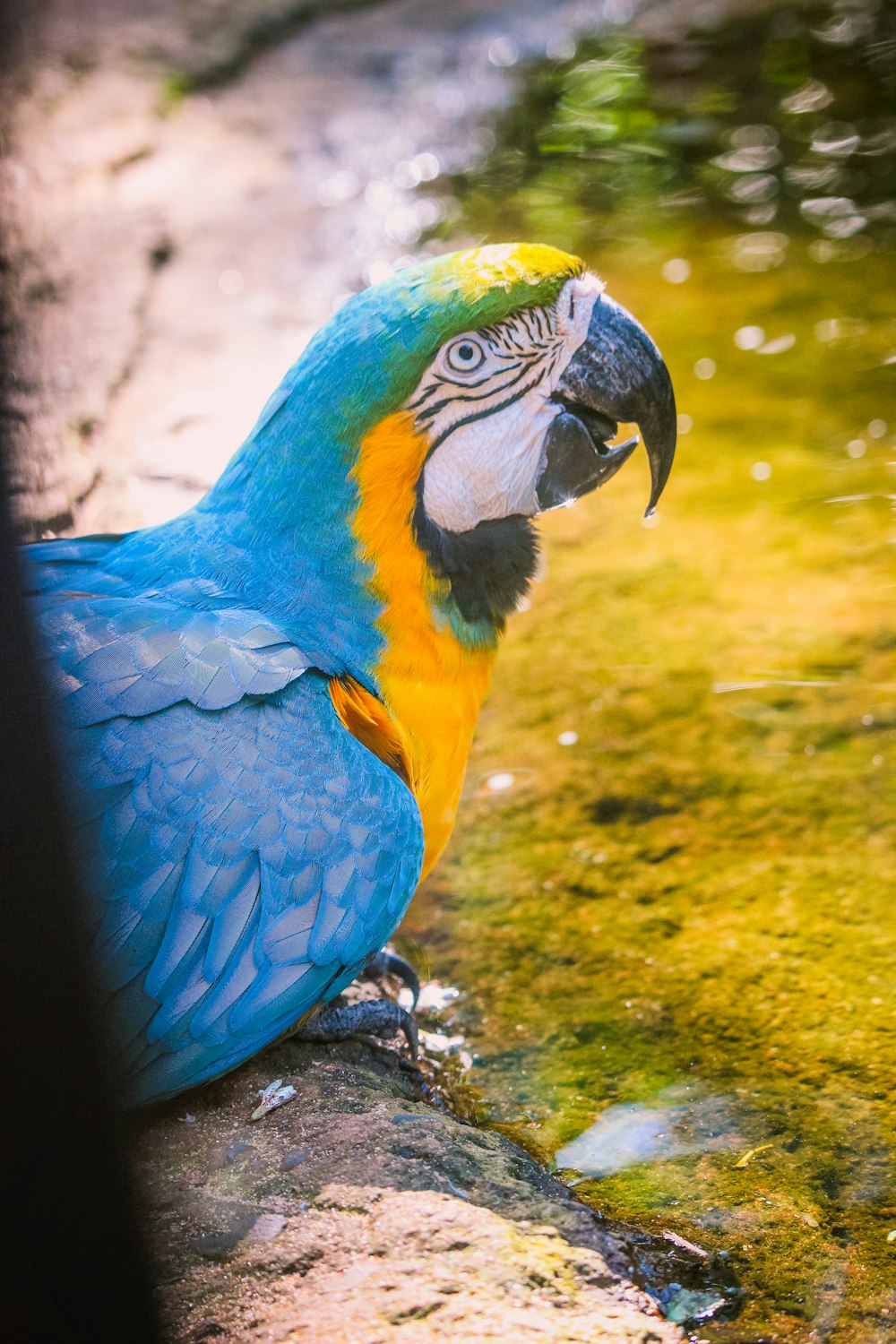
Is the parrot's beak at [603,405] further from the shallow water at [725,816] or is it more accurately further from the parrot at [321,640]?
the shallow water at [725,816]

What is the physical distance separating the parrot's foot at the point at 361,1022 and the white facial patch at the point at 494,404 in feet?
3.47

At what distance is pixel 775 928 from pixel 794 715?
2.67ft

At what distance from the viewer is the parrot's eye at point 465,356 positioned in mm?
2574

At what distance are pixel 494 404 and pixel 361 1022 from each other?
53.7 inches

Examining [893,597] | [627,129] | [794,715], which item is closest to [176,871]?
[794,715]

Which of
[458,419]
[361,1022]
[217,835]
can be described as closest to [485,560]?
[458,419]

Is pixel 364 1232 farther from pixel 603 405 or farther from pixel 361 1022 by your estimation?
pixel 603 405

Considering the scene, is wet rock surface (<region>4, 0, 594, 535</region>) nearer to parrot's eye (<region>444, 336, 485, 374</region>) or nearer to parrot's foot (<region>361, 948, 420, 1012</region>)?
parrot's eye (<region>444, 336, 485, 374</region>)

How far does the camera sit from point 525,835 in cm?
322

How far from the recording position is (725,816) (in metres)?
3.19

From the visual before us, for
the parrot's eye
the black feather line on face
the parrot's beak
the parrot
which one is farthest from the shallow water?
the parrot's eye

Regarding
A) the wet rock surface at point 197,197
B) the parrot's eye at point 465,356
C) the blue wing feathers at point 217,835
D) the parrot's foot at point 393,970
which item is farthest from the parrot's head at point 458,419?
the wet rock surface at point 197,197

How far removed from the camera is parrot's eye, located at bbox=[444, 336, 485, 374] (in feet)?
8.45

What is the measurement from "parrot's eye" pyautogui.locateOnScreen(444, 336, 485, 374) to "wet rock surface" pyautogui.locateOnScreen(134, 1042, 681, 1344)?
1502 millimetres
